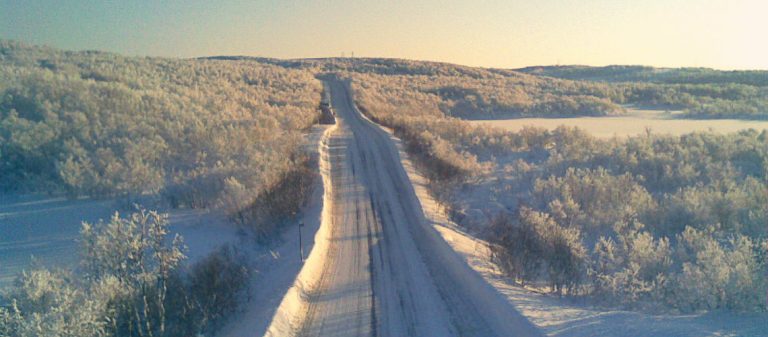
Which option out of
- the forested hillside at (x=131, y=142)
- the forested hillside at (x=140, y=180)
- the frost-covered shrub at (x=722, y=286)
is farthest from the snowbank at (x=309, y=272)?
the frost-covered shrub at (x=722, y=286)

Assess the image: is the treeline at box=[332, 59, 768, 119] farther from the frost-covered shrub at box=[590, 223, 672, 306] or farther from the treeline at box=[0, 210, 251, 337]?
the treeline at box=[0, 210, 251, 337]

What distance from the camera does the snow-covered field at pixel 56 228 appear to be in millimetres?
13133

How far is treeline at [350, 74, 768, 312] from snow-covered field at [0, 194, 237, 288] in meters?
7.99

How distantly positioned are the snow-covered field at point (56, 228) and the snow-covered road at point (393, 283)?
3.91 meters

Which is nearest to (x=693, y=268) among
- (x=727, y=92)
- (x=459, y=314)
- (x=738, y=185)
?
(x=459, y=314)

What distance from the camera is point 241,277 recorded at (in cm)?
1001

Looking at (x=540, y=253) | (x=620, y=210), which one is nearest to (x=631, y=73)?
(x=620, y=210)

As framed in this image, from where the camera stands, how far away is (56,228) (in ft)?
51.5

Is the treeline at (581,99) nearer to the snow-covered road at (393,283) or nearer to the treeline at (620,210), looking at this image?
the treeline at (620,210)

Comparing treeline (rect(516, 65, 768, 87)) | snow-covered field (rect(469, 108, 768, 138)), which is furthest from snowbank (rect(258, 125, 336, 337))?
treeline (rect(516, 65, 768, 87))

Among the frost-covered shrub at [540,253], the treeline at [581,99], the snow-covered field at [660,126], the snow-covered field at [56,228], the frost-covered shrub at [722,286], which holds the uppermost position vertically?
the treeline at [581,99]

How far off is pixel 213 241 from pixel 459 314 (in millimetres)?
8462

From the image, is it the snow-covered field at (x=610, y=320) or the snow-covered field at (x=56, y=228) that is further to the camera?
the snow-covered field at (x=56, y=228)

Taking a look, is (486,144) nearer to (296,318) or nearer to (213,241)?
(213,241)
